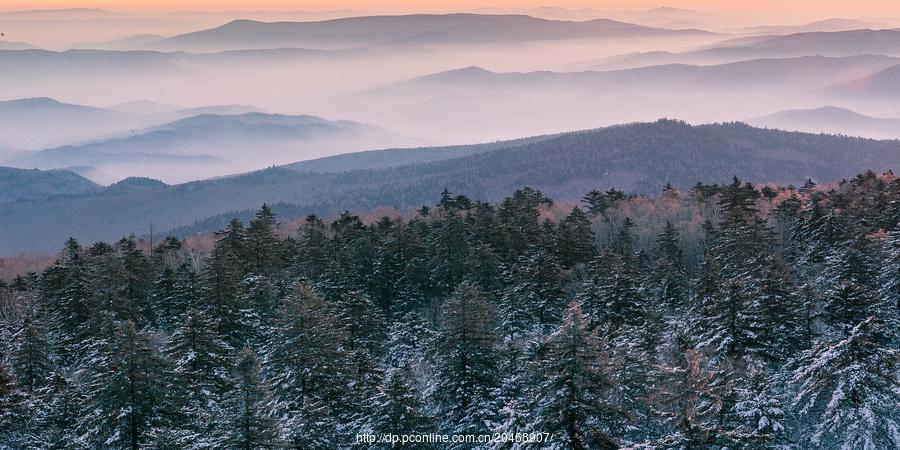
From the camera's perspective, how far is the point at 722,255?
6881 centimetres

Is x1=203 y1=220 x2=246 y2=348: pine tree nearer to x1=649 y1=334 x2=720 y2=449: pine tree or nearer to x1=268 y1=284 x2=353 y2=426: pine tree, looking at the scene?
x1=268 y1=284 x2=353 y2=426: pine tree

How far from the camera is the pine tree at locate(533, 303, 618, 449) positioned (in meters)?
33.1

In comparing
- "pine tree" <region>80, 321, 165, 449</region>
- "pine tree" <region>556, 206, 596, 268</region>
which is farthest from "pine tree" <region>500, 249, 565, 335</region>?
"pine tree" <region>80, 321, 165, 449</region>

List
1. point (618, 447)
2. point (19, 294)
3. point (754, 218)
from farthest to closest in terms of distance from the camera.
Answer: point (19, 294)
point (754, 218)
point (618, 447)

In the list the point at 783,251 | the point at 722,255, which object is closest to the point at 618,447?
the point at 722,255

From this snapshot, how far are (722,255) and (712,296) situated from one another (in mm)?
19666

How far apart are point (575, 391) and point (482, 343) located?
11784 mm

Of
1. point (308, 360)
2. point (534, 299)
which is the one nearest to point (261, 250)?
point (534, 299)

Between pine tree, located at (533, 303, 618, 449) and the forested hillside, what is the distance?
0.28ft

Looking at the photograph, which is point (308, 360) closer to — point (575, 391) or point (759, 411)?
point (575, 391)

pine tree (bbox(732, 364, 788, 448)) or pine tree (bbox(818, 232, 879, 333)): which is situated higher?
pine tree (bbox(818, 232, 879, 333))

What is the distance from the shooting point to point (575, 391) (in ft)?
109

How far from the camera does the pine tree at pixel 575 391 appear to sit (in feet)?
109

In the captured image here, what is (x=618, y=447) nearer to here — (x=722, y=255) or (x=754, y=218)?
(x=722, y=255)
